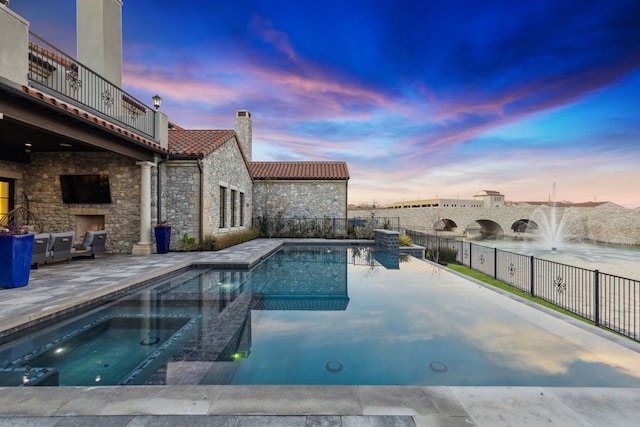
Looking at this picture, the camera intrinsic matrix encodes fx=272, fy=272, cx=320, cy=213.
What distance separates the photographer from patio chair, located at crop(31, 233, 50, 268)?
7170 millimetres

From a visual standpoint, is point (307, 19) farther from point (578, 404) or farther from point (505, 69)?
point (578, 404)

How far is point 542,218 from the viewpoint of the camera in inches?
1348

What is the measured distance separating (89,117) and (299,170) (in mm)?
13675

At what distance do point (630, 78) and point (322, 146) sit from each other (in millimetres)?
16998

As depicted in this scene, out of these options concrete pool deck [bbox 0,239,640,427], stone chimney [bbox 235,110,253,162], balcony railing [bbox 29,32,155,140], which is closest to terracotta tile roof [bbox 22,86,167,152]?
balcony railing [bbox 29,32,155,140]

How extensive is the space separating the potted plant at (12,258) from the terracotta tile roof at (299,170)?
526 inches

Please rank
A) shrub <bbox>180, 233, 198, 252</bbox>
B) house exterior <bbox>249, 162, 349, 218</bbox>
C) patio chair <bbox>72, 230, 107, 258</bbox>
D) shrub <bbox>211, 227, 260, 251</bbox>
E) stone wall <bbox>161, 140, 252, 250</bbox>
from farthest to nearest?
1. house exterior <bbox>249, 162, 349, 218</bbox>
2. shrub <bbox>211, 227, 260, 251</bbox>
3. stone wall <bbox>161, 140, 252, 250</bbox>
4. shrub <bbox>180, 233, 198, 252</bbox>
5. patio chair <bbox>72, 230, 107, 258</bbox>

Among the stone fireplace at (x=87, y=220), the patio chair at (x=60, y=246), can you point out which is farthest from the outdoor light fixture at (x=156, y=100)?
the patio chair at (x=60, y=246)

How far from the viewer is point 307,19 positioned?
1080 centimetres

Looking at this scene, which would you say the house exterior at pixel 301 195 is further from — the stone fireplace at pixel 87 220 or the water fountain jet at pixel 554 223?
the water fountain jet at pixel 554 223

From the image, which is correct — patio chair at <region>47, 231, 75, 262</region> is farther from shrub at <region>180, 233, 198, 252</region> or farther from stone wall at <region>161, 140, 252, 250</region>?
shrub at <region>180, 233, 198, 252</region>

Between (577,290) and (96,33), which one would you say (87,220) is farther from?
(577,290)

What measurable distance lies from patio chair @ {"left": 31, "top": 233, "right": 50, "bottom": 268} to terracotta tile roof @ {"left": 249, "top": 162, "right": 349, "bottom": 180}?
1190 centimetres

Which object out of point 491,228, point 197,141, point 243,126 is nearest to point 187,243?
point 197,141
